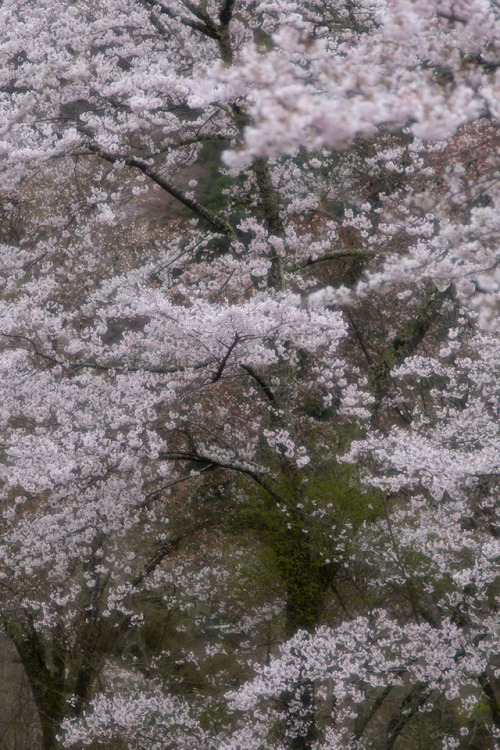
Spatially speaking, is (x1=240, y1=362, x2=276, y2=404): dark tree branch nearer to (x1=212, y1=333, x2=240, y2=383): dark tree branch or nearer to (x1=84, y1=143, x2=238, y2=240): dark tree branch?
(x1=212, y1=333, x2=240, y2=383): dark tree branch

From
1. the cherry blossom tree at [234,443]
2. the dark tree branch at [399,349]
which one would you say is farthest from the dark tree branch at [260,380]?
the dark tree branch at [399,349]

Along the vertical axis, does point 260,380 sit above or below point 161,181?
below

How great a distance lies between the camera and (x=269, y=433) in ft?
25.8

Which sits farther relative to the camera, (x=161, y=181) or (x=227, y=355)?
(x=161, y=181)

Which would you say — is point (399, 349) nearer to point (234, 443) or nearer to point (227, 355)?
point (234, 443)

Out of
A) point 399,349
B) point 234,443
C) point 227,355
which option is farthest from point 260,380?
point 399,349


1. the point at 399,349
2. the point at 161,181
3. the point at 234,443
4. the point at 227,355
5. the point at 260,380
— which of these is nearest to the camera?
the point at 227,355

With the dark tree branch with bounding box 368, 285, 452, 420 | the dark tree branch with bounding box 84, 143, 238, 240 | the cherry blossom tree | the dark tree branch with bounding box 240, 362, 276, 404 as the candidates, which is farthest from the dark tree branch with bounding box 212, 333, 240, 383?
the dark tree branch with bounding box 368, 285, 452, 420

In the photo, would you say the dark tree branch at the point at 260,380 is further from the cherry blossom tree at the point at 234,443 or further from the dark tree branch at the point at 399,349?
the dark tree branch at the point at 399,349

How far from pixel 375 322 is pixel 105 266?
542 centimetres

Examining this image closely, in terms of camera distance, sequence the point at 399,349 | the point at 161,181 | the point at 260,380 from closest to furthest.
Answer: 1. the point at 260,380
2. the point at 161,181
3. the point at 399,349

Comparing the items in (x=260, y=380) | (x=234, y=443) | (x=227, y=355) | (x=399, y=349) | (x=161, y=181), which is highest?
(x=161, y=181)

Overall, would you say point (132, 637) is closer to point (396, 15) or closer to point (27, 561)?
point (27, 561)

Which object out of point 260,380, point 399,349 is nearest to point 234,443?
point 260,380
